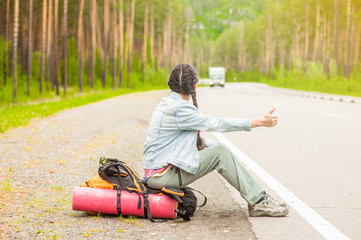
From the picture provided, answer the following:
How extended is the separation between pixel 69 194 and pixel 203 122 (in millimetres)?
2209

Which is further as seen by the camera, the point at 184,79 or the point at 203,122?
the point at 184,79

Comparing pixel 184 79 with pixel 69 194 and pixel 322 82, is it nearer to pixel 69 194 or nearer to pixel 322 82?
pixel 69 194

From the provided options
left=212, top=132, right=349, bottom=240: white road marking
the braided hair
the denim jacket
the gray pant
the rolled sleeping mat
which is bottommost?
left=212, top=132, right=349, bottom=240: white road marking

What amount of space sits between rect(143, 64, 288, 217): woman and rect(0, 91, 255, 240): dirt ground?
12.8 inches

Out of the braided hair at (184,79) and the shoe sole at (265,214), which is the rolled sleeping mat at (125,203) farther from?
the braided hair at (184,79)

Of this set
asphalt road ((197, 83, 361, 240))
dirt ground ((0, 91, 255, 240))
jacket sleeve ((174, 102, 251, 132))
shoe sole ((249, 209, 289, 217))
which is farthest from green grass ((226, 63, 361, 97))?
jacket sleeve ((174, 102, 251, 132))

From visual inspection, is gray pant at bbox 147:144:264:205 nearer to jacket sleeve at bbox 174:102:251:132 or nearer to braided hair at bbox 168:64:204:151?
jacket sleeve at bbox 174:102:251:132

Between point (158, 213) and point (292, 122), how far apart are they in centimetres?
1162

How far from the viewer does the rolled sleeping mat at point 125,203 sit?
5.45 meters

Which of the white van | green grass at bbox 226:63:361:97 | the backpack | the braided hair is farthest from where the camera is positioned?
the white van

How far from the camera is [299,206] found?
6.05m

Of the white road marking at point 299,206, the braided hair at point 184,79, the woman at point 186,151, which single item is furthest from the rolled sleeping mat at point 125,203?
the white road marking at point 299,206

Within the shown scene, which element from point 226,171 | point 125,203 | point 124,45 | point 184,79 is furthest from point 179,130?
point 124,45

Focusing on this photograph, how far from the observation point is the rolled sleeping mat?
214 inches
